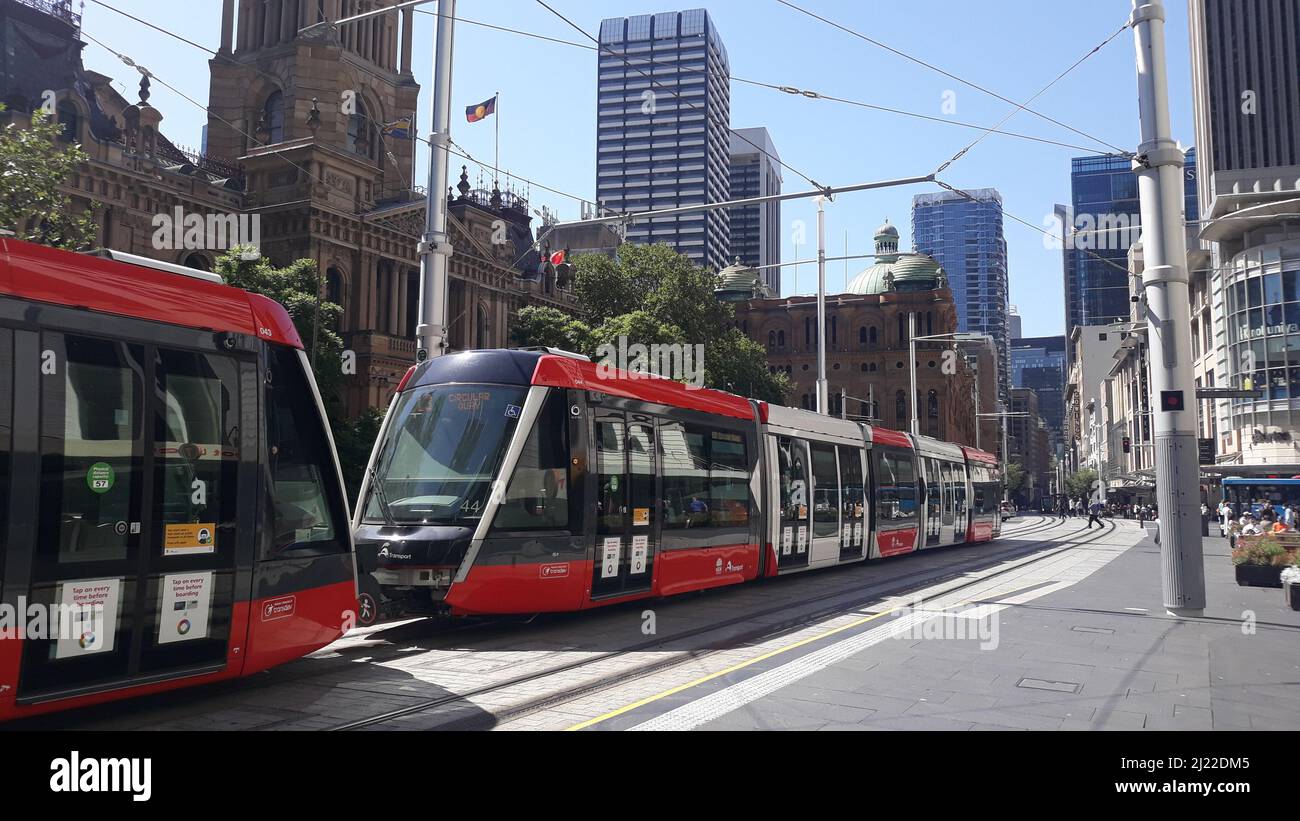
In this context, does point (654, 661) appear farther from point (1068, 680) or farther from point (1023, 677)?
point (1068, 680)

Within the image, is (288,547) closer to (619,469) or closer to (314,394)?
(314,394)

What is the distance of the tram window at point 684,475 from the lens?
12906 millimetres

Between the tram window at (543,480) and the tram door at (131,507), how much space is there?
3.49 metres

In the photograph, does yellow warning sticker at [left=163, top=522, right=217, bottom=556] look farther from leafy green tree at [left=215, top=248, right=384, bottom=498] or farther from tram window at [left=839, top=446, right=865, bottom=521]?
leafy green tree at [left=215, top=248, right=384, bottom=498]

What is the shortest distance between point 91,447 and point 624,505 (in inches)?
265

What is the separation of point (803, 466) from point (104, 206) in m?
31.2

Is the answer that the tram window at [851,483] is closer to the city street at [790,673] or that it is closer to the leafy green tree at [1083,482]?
the city street at [790,673]

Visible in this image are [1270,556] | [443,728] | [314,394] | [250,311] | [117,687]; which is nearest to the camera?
[117,687]

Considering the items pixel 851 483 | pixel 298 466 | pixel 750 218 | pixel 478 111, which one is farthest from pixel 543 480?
pixel 750 218

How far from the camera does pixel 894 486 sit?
22.2 meters

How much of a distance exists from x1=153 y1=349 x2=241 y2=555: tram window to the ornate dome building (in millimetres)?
83555
